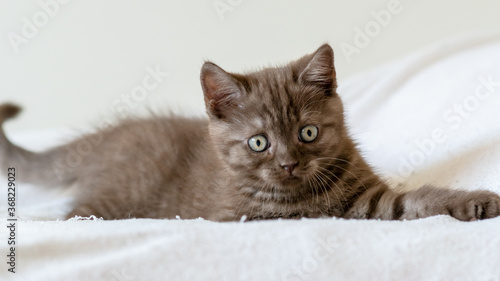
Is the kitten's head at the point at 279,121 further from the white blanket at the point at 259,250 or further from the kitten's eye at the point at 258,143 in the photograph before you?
the white blanket at the point at 259,250

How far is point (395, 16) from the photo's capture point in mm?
2785

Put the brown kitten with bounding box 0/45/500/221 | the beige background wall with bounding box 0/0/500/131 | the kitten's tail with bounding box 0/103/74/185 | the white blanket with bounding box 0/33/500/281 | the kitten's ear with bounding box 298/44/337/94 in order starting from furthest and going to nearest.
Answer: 1. the beige background wall with bounding box 0/0/500/131
2. the kitten's tail with bounding box 0/103/74/185
3. the kitten's ear with bounding box 298/44/337/94
4. the brown kitten with bounding box 0/45/500/221
5. the white blanket with bounding box 0/33/500/281

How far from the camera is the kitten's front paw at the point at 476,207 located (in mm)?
1189

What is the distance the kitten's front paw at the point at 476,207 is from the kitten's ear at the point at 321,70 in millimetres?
512

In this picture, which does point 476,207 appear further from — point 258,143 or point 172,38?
point 172,38

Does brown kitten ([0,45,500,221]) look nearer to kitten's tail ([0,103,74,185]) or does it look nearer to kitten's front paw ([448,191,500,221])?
kitten's front paw ([448,191,500,221])

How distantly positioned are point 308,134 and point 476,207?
460 mm

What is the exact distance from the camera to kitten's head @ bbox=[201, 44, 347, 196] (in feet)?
4.50

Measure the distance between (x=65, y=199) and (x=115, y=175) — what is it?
0.91ft

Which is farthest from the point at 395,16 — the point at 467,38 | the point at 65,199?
the point at 65,199

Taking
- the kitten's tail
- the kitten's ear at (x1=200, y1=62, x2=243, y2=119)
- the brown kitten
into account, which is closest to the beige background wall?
the kitten's tail

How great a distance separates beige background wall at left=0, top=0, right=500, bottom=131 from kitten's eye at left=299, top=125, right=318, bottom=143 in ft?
4.91

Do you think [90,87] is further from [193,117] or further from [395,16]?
[395,16]

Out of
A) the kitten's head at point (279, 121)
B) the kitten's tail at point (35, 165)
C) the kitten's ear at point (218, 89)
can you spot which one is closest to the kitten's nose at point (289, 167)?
the kitten's head at point (279, 121)
